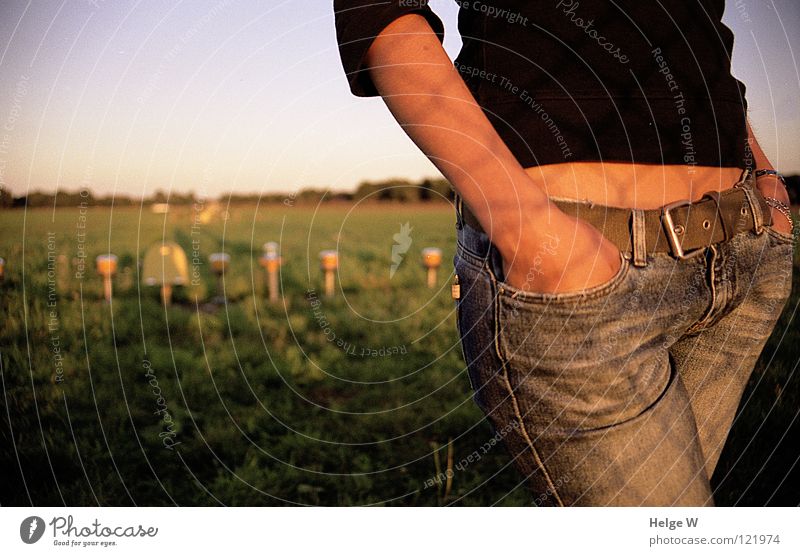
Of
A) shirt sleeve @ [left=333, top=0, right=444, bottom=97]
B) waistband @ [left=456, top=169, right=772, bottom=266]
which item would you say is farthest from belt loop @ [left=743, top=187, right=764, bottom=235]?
shirt sleeve @ [left=333, top=0, right=444, bottom=97]

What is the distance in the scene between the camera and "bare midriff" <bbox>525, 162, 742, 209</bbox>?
0.71m

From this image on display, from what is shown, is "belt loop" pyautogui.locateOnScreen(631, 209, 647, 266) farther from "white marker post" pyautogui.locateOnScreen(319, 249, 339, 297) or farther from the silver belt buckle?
"white marker post" pyautogui.locateOnScreen(319, 249, 339, 297)

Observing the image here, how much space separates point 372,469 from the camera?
6.95 feet

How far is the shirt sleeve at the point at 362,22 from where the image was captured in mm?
631

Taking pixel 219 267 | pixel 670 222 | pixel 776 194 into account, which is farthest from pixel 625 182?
pixel 219 267

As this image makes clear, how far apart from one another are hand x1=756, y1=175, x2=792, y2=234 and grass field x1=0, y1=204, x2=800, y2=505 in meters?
1.13

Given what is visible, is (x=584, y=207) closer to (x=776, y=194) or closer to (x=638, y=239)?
(x=638, y=239)

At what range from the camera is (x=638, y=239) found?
0.70 metres

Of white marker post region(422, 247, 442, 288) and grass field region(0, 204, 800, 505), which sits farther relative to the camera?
white marker post region(422, 247, 442, 288)

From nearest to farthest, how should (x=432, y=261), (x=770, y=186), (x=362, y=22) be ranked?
1. (x=362, y=22)
2. (x=770, y=186)
3. (x=432, y=261)

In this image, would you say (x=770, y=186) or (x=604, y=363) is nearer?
(x=604, y=363)
